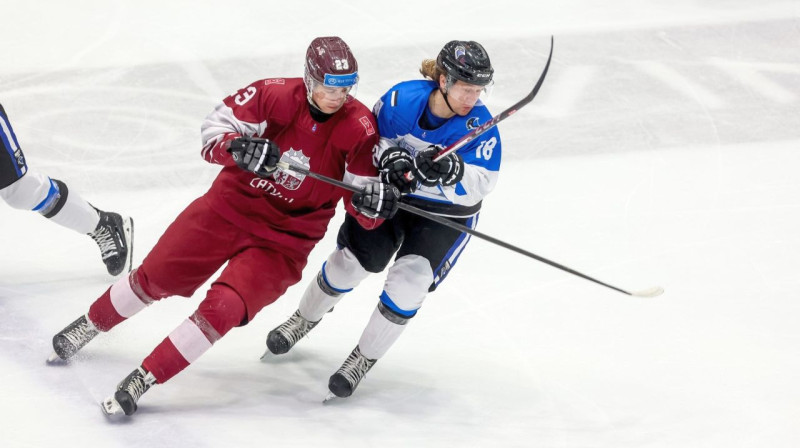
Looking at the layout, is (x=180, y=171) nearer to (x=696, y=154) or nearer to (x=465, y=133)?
(x=465, y=133)

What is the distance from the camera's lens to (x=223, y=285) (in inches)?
140

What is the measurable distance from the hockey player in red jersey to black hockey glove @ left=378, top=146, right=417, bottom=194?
5cm

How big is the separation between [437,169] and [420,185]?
226 mm

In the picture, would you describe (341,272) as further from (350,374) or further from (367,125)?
(367,125)

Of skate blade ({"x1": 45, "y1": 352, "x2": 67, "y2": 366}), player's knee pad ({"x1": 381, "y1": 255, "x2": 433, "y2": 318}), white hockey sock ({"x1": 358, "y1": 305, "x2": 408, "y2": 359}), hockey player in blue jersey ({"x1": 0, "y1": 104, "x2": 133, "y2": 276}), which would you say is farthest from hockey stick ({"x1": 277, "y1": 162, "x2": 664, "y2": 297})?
hockey player in blue jersey ({"x1": 0, "y1": 104, "x2": 133, "y2": 276})

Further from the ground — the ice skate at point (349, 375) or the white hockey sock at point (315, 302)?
the white hockey sock at point (315, 302)

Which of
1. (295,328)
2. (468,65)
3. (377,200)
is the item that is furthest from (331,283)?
(468,65)

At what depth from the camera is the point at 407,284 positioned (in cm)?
371

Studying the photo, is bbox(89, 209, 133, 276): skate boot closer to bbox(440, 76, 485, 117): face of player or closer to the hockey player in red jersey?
the hockey player in red jersey

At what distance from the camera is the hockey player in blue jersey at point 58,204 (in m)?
4.17

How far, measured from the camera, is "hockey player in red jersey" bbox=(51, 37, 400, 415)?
347 cm

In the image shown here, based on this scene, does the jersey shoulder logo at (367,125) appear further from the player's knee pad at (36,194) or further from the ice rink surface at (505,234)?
the player's knee pad at (36,194)

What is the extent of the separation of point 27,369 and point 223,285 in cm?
89

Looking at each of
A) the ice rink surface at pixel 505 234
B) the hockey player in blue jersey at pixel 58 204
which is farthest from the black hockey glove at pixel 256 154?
the hockey player in blue jersey at pixel 58 204
